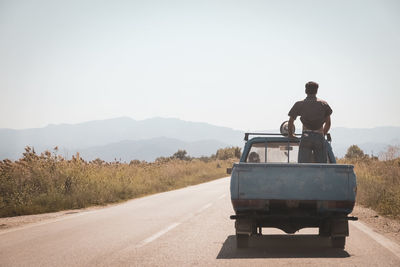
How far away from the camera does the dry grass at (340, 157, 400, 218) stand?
40.1ft

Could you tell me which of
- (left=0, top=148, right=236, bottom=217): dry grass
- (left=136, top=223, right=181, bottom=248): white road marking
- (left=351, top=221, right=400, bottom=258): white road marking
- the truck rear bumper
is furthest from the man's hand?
(left=0, top=148, right=236, bottom=217): dry grass

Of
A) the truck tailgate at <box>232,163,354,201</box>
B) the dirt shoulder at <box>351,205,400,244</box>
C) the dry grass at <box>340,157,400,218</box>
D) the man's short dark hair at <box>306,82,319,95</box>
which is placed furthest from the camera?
the dry grass at <box>340,157,400,218</box>

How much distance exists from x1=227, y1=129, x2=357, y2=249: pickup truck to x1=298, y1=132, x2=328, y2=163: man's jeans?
107 cm

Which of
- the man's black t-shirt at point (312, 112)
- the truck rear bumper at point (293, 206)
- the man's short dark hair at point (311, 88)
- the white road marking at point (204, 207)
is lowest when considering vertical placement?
the white road marking at point (204, 207)

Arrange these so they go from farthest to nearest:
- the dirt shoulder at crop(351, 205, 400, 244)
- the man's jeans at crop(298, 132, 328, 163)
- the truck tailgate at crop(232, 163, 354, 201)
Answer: the dirt shoulder at crop(351, 205, 400, 244), the man's jeans at crop(298, 132, 328, 163), the truck tailgate at crop(232, 163, 354, 201)

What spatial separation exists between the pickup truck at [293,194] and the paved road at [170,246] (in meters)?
0.51

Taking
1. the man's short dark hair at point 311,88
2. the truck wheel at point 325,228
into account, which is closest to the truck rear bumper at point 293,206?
the truck wheel at point 325,228

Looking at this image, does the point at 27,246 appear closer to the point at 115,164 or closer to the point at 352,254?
the point at 352,254

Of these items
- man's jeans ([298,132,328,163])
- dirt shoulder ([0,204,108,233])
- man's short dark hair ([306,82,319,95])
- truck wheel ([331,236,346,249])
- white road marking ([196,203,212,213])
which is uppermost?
man's short dark hair ([306,82,319,95])

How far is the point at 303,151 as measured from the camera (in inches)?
296

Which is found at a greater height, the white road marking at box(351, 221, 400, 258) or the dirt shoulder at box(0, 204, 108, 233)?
the white road marking at box(351, 221, 400, 258)

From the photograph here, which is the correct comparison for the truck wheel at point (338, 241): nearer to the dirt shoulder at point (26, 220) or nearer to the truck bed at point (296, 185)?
the truck bed at point (296, 185)

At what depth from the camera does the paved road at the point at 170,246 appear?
6.25m

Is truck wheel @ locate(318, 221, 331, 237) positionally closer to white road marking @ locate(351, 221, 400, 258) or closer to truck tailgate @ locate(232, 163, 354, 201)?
truck tailgate @ locate(232, 163, 354, 201)
